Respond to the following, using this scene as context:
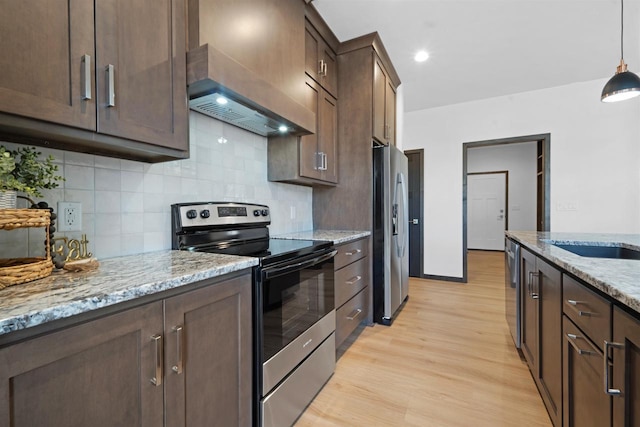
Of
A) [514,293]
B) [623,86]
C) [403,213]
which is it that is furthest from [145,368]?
[623,86]

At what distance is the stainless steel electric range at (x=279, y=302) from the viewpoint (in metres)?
1.21

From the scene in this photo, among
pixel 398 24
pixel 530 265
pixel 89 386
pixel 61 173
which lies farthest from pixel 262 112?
pixel 530 265

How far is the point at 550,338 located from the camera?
137cm

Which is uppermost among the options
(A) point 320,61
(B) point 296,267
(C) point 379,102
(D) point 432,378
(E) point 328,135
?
(A) point 320,61

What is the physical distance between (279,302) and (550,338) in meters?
1.32

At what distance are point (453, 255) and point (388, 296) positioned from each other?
2085 millimetres

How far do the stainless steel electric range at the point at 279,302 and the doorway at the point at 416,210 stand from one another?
2.98m

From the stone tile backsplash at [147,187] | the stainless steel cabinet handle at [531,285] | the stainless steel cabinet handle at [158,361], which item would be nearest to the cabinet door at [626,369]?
the stainless steel cabinet handle at [531,285]

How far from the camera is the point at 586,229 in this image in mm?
3570

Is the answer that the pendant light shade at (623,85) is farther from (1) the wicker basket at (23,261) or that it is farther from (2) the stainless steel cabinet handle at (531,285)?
(1) the wicker basket at (23,261)

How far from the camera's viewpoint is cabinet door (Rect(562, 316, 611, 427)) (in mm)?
865

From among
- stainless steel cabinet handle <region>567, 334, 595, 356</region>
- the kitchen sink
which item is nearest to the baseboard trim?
the kitchen sink

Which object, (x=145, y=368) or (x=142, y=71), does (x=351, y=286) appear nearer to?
(x=145, y=368)

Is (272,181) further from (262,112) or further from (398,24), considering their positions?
(398,24)
